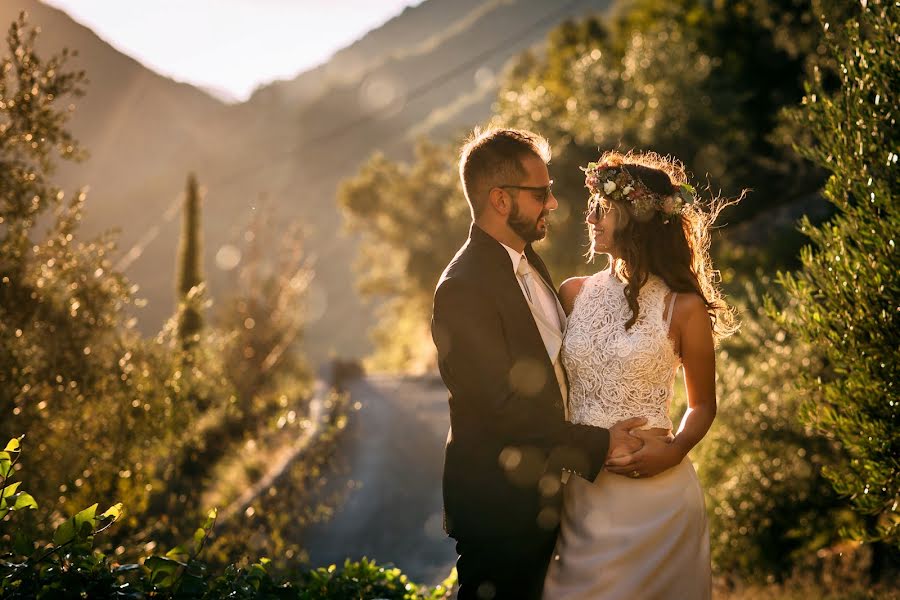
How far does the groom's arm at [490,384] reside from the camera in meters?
3.91

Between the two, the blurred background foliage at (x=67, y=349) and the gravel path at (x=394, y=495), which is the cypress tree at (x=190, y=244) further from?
the blurred background foliage at (x=67, y=349)

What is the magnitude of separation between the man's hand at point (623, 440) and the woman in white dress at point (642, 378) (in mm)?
31

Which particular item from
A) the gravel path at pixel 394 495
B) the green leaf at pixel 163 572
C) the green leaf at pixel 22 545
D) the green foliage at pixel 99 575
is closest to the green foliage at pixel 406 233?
the gravel path at pixel 394 495

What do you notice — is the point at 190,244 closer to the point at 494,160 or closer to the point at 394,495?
the point at 394,495

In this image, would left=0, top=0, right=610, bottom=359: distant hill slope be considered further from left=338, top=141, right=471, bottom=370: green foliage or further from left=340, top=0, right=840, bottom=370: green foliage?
left=340, top=0, right=840, bottom=370: green foliage

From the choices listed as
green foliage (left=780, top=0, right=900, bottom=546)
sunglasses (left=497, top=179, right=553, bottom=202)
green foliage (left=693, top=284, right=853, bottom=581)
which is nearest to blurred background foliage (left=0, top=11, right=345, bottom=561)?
sunglasses (left=497, top=179, right=553, bottom=202)

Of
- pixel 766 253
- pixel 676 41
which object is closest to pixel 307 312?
pixel 766 253

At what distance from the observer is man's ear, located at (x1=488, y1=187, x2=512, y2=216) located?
4383 mm

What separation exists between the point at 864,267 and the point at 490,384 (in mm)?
2445

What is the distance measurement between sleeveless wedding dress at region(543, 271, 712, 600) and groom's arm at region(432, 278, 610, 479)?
12.5 inches

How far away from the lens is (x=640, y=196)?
4414 mm

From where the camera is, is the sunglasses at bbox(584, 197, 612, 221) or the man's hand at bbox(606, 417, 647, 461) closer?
the man's hand at bbox(606, 417, 647, 461)

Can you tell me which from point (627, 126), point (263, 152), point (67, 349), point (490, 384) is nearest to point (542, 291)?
point (490, 384)

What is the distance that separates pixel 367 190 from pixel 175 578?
4081 cm
